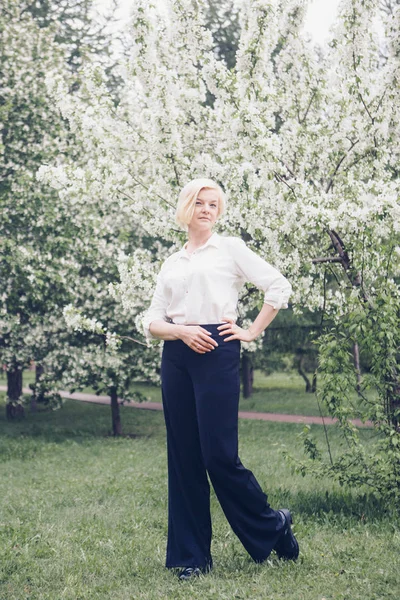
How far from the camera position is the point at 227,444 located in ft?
12.3

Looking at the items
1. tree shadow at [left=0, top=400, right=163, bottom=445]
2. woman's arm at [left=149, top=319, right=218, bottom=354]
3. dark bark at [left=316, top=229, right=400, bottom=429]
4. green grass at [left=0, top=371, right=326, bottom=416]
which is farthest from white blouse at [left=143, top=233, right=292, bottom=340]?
green grass at [left=0, top=371, right=326, bottom=416]

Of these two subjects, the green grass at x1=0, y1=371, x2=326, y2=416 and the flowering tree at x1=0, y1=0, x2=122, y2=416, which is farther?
the green grass at x1=0, y1=371, x2=326, y2=416

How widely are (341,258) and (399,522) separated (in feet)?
6.90

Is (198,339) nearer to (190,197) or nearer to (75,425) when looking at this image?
(190,197)

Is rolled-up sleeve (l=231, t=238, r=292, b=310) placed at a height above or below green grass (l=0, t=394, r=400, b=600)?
above

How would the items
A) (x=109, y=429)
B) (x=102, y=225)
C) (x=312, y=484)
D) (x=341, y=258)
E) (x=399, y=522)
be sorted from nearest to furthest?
(x=399, y=522) → (x=341, y=258) → (x=312, y=484) → (x=102, y=225) → (x=109, y=429)

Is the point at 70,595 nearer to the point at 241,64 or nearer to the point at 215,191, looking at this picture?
the point at 215,191

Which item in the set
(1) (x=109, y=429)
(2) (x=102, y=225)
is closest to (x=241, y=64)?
(2) (x=102, y=225)

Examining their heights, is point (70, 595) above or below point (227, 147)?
below

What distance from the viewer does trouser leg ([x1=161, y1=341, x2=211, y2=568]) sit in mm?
3906

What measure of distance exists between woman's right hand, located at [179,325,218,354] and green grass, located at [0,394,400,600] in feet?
4.08

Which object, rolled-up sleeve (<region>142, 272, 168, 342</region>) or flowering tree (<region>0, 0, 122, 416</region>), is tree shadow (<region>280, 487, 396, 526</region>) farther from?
flowering tree (<region>0, 0, 122, 416</region>)

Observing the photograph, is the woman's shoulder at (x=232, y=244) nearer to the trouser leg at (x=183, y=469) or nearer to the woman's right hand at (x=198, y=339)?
the woman's right hand at (x=198, y=339)

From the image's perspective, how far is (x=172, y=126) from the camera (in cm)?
652
